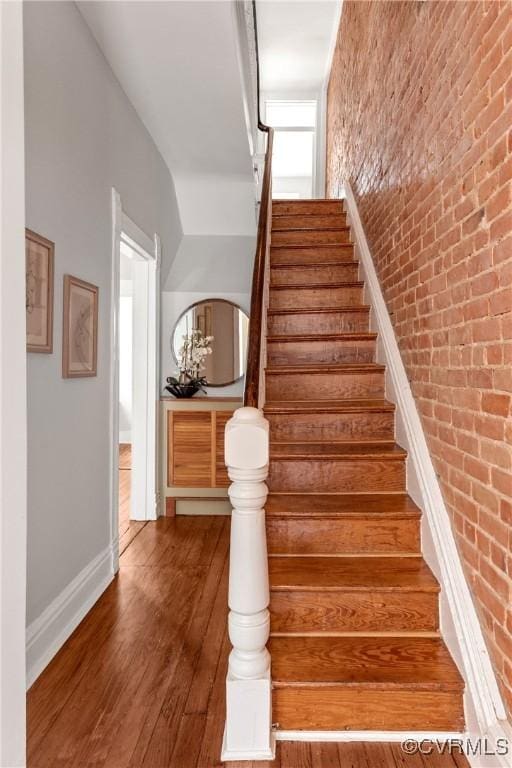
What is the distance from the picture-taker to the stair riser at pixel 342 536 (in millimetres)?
2082

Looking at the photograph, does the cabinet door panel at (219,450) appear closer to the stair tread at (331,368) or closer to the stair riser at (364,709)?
the stair tread at (331,368)

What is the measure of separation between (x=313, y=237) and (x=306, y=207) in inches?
21.0

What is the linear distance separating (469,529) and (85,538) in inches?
70.4

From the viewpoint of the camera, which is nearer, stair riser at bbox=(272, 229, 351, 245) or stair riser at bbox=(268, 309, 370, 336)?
stair riser at bbox=(268, 309, 370, 336)

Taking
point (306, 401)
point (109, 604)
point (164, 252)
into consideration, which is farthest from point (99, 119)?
point (109, 604)

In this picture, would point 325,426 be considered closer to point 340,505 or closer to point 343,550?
point 340,505

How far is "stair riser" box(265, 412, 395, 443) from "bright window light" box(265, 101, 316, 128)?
573cm

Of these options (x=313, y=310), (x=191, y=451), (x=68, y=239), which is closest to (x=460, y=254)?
(x=313, y=310)

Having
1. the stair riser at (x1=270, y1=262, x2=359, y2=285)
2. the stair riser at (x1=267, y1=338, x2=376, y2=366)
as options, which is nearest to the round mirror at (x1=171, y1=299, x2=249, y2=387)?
the stair riser at (x1=270, y1=262, x2=359, y2=285)

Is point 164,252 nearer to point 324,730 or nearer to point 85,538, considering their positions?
point 85,538

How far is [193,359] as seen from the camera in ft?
14.1

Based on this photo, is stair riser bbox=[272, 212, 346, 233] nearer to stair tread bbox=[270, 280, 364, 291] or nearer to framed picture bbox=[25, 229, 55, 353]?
stair tread bbox=[270, 280, 364, 291]

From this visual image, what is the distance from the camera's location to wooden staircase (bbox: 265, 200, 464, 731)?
1.61 metres

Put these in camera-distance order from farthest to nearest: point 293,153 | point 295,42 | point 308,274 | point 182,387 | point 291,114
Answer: point 293,153 < point 291,114 < point 295,42 < point 182,387 < point 308,274
